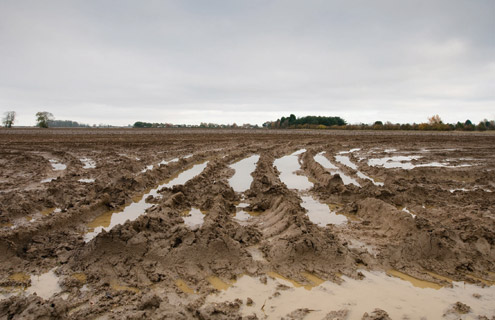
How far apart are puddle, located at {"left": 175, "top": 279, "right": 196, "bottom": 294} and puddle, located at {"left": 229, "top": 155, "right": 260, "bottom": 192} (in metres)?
5.31

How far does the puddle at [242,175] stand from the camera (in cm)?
980

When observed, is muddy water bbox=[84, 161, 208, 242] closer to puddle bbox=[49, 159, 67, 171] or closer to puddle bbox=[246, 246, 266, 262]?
puddle bbox=[246, 246, 266, 262]

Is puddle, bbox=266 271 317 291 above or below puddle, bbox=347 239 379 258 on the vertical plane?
below

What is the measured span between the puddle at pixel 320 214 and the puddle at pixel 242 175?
2225 millimetres

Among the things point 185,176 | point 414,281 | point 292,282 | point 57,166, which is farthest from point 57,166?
point 414,281

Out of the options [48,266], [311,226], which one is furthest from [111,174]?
[311,226]

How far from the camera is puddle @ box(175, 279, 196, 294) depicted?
375 cm

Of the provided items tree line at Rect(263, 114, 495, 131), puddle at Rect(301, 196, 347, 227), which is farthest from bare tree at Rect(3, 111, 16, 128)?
puddle at Rect(301, 196, 347, 227)

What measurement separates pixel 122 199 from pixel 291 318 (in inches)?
223

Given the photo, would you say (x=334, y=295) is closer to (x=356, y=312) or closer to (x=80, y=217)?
(x=356, y=312)

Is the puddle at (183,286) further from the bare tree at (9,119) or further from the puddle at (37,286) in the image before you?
the bare tree at (9,119)

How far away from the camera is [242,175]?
11.8 meters

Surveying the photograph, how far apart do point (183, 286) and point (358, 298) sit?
2065 millimetres

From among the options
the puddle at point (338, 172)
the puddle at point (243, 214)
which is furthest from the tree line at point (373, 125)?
the puddle at point (243, 214)
